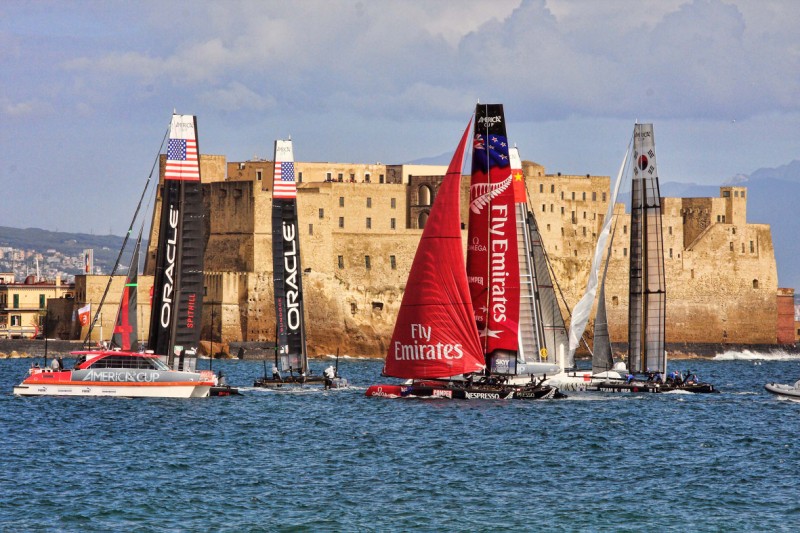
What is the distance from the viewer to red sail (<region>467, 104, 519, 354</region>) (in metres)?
40.2

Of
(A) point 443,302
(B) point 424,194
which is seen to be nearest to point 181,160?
(A) point 443,302

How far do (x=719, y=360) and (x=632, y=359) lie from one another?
163ft

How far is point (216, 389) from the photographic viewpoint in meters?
42.7

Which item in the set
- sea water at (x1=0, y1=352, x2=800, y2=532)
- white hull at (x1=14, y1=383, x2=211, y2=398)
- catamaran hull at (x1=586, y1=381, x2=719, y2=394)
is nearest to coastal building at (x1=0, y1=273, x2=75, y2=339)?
sea water at (x1=0, y1=352, x2=800, y2=532)

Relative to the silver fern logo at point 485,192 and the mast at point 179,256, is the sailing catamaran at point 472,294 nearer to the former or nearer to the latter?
the silver fern logo at point 485,192

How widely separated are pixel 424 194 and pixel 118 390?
167 feet

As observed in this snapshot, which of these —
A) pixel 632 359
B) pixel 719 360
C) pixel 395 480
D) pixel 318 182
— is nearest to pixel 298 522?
pixel 395 480

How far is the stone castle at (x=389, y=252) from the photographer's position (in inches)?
3243

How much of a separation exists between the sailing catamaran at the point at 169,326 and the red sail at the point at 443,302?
6172 mm

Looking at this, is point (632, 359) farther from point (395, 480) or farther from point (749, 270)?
point (749, 270)

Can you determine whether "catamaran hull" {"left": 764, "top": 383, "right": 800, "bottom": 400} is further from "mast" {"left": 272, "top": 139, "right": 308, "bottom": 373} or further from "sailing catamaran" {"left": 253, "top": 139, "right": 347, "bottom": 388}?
"mast" {"left": 272, "top": 139, "right": 308, "bottom": 373}

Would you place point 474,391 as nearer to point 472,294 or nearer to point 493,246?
point 472,294

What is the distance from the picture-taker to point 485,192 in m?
40.3

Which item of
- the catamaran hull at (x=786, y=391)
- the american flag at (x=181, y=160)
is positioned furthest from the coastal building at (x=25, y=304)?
the catamaran hull at (x=786, y=391)
